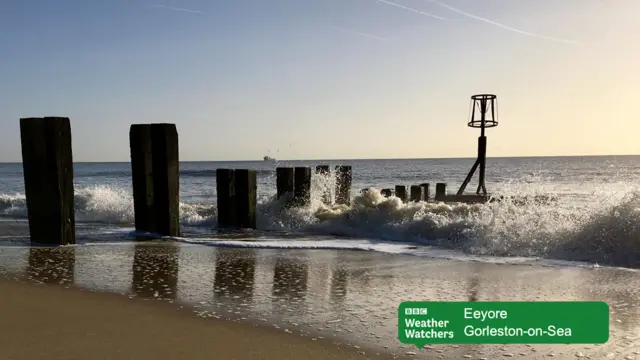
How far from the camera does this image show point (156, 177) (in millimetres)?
10297

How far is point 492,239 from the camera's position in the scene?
890cm

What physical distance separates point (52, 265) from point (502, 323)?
18.0 ft

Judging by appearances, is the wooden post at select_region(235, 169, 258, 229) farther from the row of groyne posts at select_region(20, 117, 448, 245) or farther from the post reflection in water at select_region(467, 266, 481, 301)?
the post reflection in water at select_region(467, 266, 481, 301)

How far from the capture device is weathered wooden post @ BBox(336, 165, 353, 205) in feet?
49.1

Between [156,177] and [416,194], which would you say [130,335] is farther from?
[416,194]

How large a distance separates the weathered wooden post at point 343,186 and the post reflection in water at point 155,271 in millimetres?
6627

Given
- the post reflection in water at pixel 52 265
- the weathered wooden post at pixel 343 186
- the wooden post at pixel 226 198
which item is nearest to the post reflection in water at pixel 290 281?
the post reflection in water at pixel 52 265

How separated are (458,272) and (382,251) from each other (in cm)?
213

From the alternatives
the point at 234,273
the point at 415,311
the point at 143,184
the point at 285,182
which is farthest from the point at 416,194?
the point at 415,311

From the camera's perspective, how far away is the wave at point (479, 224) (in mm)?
8086

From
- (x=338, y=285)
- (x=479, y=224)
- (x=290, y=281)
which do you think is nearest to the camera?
(x=338, y=285)

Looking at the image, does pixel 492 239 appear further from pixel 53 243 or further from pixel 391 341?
pixel 53 243

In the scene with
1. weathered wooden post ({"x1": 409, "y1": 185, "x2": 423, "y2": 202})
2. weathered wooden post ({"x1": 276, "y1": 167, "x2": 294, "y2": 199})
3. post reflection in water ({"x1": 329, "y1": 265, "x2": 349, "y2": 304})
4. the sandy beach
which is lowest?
weathered wooden post ({"x1": 409, "y1": 185, "x2": 423, "y2": 202})

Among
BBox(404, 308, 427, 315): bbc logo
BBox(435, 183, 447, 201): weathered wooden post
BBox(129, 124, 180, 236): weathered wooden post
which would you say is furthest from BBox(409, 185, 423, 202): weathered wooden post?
BBox(404, 308, 427, 315): bbc logo
